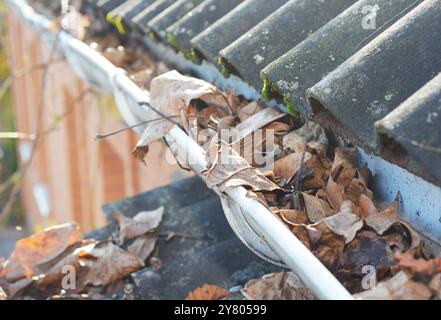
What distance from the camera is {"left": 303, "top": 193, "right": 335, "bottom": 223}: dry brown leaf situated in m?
1.64

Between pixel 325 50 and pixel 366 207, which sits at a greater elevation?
pixel 325 50

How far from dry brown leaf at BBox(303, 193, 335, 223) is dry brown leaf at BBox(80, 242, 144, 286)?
0.72 metres

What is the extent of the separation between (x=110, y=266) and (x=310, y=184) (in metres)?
0.75

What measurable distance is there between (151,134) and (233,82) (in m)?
0.43

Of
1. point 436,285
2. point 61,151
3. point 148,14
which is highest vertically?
point 61,151

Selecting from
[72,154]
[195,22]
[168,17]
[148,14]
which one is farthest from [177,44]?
[72,154]

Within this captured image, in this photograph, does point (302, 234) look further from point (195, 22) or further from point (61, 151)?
point (61, 151)

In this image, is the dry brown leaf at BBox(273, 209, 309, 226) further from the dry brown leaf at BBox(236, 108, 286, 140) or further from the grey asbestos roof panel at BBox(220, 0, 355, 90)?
the grey asbestos roof panel at BBox(220, 0, 355, 90)

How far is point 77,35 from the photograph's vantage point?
3607 mm

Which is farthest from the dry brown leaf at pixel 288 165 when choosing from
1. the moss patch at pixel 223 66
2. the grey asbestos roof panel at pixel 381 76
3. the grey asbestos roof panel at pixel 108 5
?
the grey asbestos roof panel at pixel 108 5

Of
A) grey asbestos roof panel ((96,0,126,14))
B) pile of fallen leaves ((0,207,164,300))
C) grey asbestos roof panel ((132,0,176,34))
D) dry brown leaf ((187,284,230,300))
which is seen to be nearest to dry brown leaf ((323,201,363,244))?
dry brown leaf ((187,284,230,300))

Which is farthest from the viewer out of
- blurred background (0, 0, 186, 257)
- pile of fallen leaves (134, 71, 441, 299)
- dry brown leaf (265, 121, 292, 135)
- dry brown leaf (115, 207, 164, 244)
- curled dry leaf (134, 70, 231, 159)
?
blurred background (0, 0, 186, 257)

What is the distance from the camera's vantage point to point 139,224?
2.34 m
